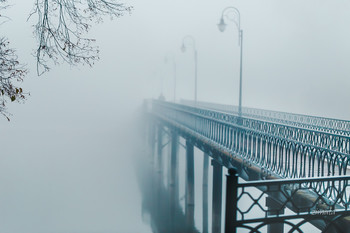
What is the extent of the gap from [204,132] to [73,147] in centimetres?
4666

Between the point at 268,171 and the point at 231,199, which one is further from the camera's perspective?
the point at 268,171

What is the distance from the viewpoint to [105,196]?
3194 centimetres

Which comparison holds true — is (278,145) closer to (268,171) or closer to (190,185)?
(268,171)

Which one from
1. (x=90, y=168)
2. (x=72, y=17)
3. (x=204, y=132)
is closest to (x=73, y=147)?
(x=90, y=168)

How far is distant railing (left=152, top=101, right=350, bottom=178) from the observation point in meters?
8.47

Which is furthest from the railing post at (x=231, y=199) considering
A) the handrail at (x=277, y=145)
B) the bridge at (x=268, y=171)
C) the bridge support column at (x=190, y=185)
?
the bridge support column at (x=190, y=185)

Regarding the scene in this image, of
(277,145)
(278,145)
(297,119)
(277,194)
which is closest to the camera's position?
(277,194)

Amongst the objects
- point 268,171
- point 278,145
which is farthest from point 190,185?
point 268,171

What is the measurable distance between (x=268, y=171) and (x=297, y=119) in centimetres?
1464

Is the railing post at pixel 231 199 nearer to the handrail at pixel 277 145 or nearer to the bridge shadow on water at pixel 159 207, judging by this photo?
the handrail at pixel 277 145

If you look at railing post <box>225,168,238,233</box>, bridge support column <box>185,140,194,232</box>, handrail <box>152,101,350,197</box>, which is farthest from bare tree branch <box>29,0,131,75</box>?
bridge support column <box>185,140,194,232</box>

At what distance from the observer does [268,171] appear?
1058 cm

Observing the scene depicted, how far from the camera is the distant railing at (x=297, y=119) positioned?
1838 centimetres

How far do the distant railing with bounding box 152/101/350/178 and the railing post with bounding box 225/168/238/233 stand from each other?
287cm
